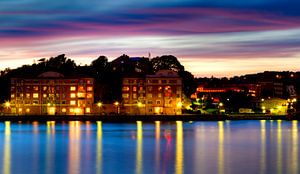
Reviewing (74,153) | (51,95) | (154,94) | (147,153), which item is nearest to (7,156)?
(74,153)

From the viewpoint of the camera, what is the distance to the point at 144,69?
352ft

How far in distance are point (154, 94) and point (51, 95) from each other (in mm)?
13980

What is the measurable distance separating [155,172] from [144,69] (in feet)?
240

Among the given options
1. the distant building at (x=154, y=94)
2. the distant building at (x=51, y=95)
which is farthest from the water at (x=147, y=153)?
the distant building at (x=51, y=95)

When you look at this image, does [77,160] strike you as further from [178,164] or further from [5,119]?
[5,119]

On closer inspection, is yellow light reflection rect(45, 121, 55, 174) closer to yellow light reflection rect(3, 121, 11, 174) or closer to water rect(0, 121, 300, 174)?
water rect(0, 121, 300, 174)

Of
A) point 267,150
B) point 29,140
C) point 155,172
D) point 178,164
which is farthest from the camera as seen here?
point 29,140

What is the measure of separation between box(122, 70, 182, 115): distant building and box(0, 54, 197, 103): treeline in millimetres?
1544

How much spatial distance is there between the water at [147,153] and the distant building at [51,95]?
32350mm

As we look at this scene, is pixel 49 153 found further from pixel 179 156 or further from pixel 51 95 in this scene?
pixel 51 95

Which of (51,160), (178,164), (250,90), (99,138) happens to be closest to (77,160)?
(51,160)

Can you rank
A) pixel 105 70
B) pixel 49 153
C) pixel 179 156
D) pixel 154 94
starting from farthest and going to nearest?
pixel 105 70 < pixel 154 94 < pixel 49 153 < pixel 179 156

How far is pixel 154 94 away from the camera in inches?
3784

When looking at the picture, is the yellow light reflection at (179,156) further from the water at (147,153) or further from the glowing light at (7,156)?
the glowing light at (7,156)
